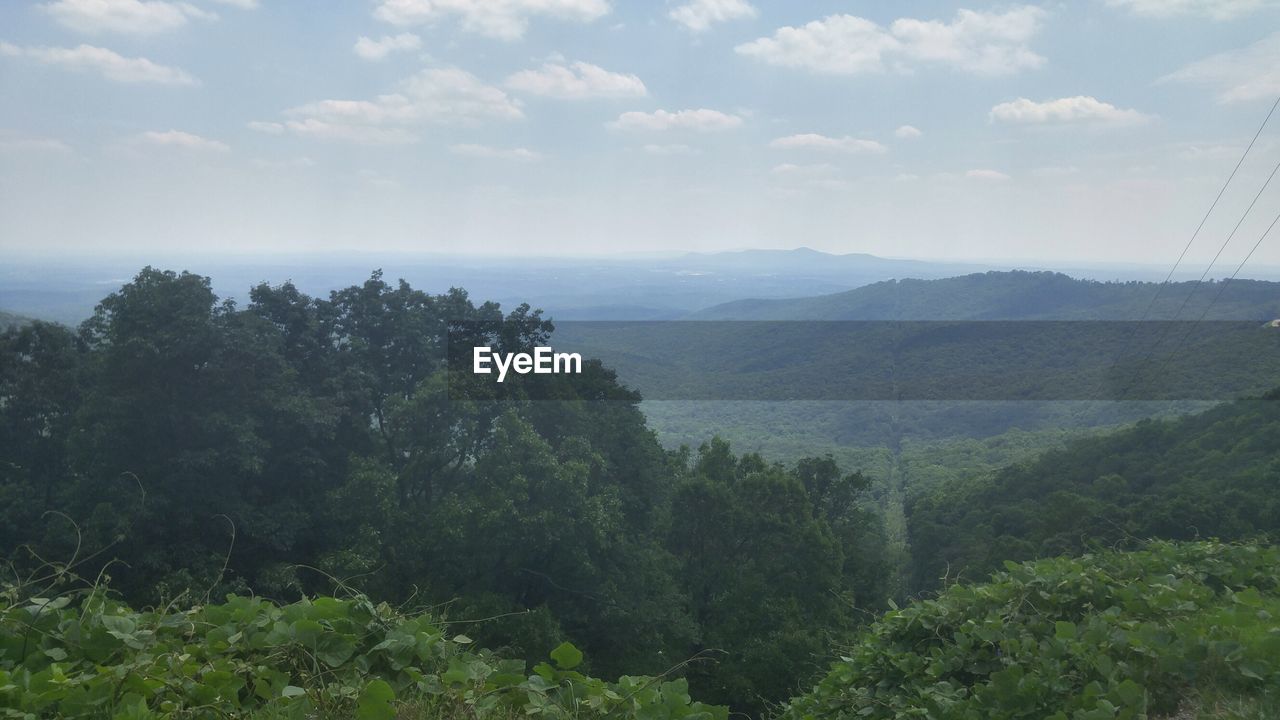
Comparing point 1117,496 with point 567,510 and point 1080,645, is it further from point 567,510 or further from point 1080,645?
point 1080,645

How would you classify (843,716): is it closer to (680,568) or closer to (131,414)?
(680,568)

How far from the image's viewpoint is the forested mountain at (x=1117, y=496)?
7688 millimetres

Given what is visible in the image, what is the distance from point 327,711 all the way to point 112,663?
2.13 ft

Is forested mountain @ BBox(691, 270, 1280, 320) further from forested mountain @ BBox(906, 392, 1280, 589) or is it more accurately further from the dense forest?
the dense forest

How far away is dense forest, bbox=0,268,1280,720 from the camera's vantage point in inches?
130

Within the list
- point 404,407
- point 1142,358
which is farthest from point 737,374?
point 404,407

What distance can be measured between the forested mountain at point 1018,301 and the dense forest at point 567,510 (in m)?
11.0

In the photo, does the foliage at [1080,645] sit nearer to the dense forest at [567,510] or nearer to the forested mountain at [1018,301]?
the dense forest at [567,510]

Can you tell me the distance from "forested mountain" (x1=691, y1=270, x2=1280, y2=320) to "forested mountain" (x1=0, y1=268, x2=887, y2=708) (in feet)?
56.1

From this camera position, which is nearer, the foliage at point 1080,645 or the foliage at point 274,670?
the foliage at point 274,670

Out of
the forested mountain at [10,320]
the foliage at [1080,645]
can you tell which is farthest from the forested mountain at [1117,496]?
the forested mountain at [10,320]

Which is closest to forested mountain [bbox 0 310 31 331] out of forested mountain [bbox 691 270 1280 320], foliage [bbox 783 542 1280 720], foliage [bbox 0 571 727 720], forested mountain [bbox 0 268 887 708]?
forested mountain [bbox 0 268 887 708]

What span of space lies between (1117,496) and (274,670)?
1090cm

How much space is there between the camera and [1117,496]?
33.3 feet
